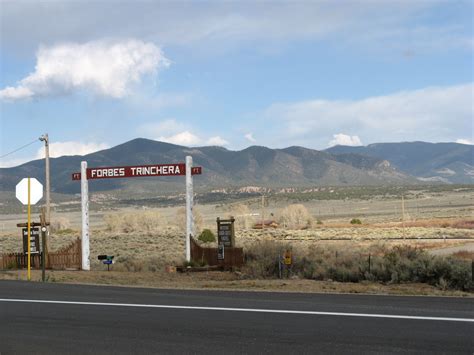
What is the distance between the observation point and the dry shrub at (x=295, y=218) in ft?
252

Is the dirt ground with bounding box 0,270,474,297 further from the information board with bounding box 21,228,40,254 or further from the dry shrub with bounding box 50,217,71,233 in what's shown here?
the dry shrub with bounding box 50,217,71,233

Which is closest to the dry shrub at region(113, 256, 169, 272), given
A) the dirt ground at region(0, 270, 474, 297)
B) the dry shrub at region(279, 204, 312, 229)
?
the dirt ground at region(0, 270, 474, 297)

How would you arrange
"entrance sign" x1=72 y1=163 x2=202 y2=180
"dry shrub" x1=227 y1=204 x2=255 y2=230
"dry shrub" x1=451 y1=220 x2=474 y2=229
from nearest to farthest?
"entrance sign" x1=72 y1=163 x2=202 y2=180 → "dry shrub" x1=451 y1=220 x2=474 y2=229 → "dry shrub" x1=227 y1=204 x2=255 y2=230

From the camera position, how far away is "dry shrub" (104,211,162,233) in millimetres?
73062

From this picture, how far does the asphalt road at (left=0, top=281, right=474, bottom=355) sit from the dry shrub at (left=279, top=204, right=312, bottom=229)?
62680 mm

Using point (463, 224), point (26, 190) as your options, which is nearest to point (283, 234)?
point (463, 224)

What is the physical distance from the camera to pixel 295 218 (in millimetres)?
77938

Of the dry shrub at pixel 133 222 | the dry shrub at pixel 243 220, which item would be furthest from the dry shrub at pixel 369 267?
the dry shrub at pixel 243 220

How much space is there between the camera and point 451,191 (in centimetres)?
15762

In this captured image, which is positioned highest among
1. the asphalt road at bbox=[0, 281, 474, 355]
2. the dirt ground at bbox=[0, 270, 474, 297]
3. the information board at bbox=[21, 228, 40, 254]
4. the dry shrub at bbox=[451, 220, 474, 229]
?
the information board at bbox=[21, 228, 40, 254]

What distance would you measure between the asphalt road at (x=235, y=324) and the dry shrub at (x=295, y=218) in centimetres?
6268

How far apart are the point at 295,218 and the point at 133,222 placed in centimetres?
1784

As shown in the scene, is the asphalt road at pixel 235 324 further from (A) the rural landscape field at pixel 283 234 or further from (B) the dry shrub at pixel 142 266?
(B) the dry shrub at pixel 142 266

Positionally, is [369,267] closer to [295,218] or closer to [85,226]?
[85,226]
